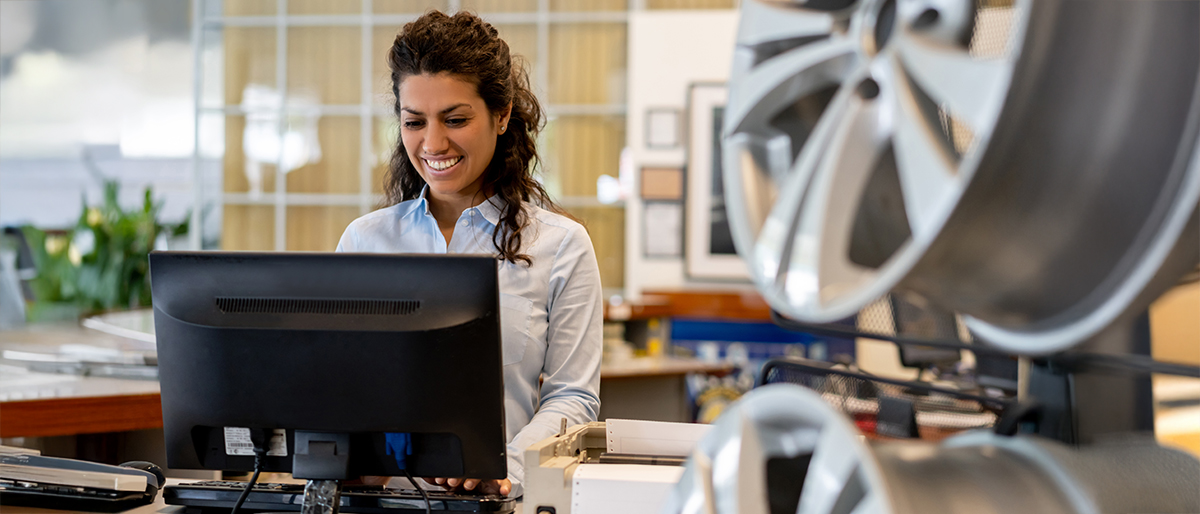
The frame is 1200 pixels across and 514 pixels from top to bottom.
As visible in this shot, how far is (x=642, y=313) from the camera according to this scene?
4.31 metres

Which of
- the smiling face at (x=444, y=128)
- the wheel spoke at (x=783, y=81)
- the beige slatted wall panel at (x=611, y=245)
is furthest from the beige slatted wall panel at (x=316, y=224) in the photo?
the wheel spoke at (x=783, y=81)

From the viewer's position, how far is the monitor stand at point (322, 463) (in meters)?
1.13

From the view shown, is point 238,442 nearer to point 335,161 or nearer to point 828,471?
point 828,471

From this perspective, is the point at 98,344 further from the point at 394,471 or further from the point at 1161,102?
the point at 1161,102

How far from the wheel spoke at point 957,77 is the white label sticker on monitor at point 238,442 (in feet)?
3.19

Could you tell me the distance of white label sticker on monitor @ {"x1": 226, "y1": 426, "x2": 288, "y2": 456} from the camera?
117 centimetres

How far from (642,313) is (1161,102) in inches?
151

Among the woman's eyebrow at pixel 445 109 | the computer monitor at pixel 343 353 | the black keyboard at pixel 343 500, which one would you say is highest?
the woman's eyebrow at pixel 445 109

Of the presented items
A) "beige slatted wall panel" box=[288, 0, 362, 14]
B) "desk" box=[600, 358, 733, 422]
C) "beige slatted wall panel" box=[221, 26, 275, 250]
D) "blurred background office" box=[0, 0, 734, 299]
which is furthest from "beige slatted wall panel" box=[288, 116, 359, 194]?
"desk" box=[600, 358, 733, 422]

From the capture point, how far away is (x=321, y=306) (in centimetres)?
109

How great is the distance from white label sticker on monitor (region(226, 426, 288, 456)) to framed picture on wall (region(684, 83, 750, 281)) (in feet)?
14.1

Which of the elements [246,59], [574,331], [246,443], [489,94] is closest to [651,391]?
[574,331]

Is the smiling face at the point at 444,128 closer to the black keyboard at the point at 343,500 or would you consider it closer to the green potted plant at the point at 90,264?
the black keyboard at the point at 343,500

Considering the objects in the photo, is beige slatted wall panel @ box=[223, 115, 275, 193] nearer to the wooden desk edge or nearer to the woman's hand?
the wooden desk edge
